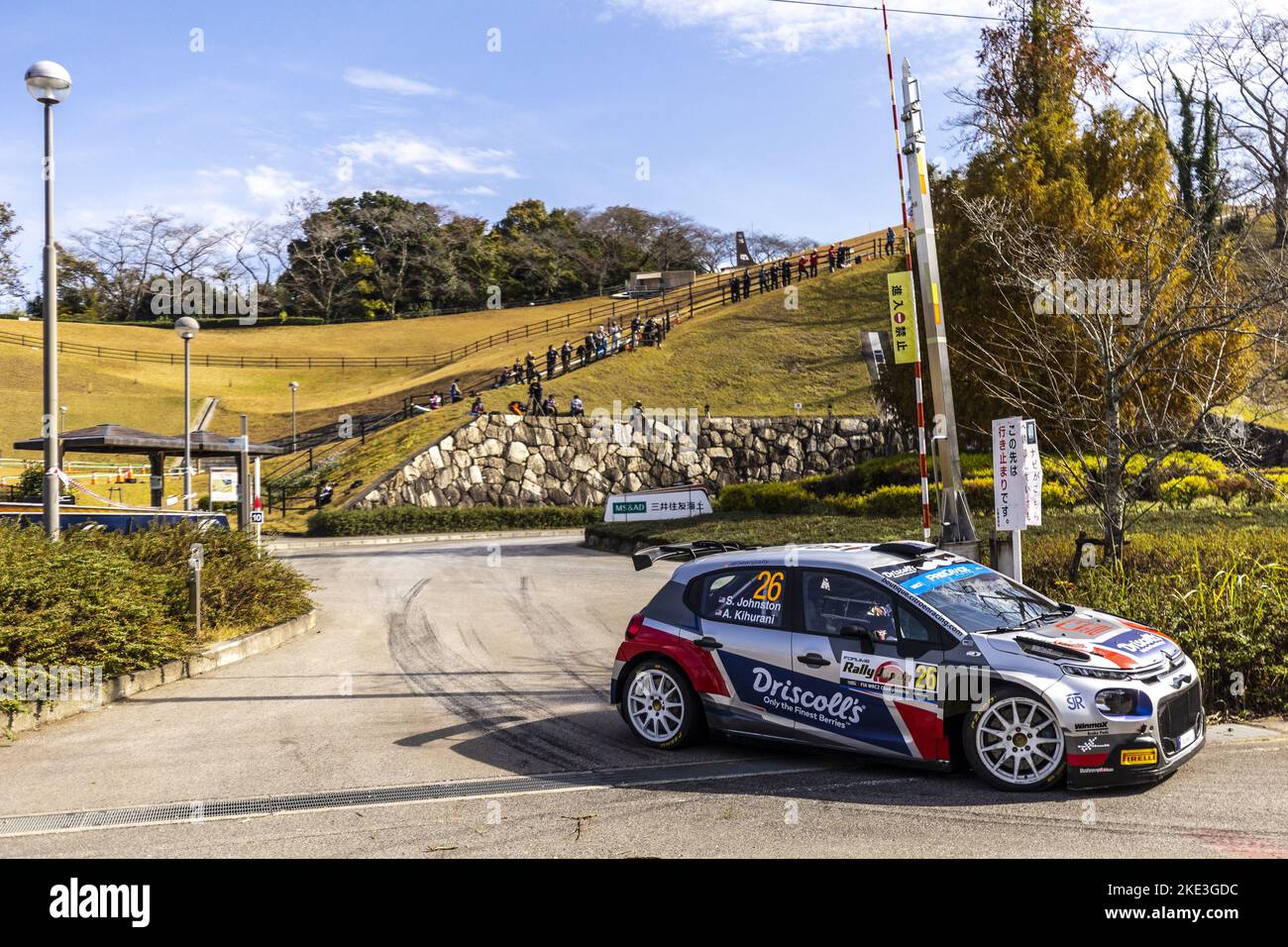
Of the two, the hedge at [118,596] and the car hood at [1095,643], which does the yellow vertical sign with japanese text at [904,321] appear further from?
the hedge at [118,596]

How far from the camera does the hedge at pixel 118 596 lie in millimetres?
9227

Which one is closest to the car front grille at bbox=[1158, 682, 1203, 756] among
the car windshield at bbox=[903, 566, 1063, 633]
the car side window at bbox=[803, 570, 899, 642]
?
the car windshield at bbox=[903, 566, 1063, 633]

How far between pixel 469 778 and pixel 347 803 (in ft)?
2.84

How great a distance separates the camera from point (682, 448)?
41.8m

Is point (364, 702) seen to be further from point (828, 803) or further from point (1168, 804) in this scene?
point (1168, 804)

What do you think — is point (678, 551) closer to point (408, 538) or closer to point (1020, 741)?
point (1020, 741)

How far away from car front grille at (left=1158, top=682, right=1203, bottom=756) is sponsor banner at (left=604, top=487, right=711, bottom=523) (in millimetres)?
21281

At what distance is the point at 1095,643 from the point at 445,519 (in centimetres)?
2920

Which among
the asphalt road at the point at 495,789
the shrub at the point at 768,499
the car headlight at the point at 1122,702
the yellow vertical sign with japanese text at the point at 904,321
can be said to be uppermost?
the yellow vertical sign with japanese text at the point at 904,321

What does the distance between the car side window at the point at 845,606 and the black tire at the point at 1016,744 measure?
2.52 feet

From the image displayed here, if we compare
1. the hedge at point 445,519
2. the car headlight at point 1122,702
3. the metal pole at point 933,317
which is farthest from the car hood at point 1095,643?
the hedge at point 445,519

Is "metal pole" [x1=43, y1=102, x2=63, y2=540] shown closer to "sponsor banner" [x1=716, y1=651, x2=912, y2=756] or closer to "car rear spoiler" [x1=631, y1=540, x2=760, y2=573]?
"car rear spoiler" [x1=631, y1=540, x2=760, y2=573]

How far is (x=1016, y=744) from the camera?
616 centimetres

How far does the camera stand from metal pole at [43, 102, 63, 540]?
453 inches
